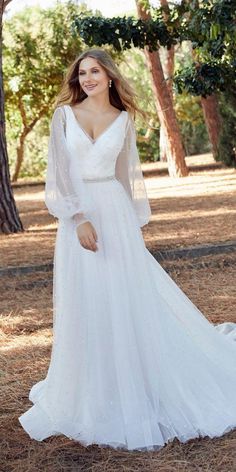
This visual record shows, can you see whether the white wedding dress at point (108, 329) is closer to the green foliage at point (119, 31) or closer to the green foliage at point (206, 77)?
the green foliage at point (119, 31)

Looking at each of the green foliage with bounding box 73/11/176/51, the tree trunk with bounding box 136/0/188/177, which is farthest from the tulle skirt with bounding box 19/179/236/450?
the tree trunk with bounding box 136/0/188/177

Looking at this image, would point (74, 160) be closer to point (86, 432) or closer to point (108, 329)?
point (108, 329)

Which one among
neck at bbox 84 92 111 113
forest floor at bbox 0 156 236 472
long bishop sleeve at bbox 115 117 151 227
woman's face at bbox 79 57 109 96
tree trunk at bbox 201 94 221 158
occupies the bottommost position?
tree trunk at bbox 201 94 221 158

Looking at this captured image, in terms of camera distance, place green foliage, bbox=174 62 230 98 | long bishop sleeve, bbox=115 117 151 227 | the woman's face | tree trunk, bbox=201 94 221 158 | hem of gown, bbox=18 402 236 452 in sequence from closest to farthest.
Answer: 1. hem of gown, bbox=18 402 236 452
2. the woman's face
3. long bishop sleeve, bbox=115 117 151 227
4. green foliage, bbox=174 62 230 98
5. tree trunk, bbox=201 94 221 158

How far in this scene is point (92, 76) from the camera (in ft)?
12.3

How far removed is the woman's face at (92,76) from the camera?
3754 mm

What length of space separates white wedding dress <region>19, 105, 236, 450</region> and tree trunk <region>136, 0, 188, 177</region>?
13990mm

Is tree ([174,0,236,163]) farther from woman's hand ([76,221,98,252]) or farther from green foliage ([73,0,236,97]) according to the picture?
woman's hand ([76,221,98,252])

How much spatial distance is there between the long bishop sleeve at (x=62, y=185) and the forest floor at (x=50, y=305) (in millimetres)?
1031

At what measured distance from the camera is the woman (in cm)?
369

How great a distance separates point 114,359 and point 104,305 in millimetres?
242

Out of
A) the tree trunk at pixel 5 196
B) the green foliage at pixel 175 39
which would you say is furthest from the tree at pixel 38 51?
the tree trunk at pixel 5 196

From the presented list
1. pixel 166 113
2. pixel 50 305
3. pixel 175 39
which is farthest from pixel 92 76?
pixel 166 113

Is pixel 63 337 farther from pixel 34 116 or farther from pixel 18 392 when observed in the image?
pixel 34 116
